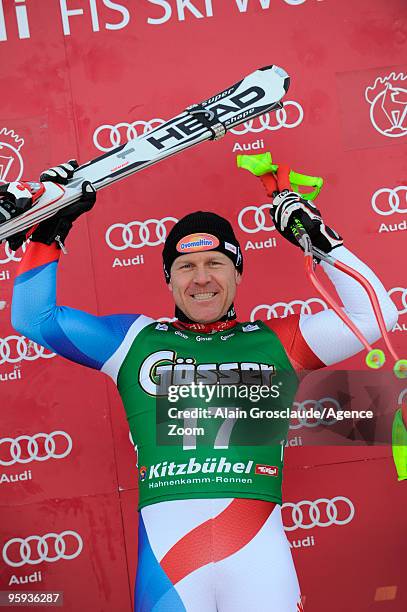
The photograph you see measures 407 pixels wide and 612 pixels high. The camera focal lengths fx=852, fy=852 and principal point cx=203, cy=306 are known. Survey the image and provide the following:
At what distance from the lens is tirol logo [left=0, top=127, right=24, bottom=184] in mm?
3148

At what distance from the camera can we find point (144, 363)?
7.89 ft

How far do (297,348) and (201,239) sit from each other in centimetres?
42

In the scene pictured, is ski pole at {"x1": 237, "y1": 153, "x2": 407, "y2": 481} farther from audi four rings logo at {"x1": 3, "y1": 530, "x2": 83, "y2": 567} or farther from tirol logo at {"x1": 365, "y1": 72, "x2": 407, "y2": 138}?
audi four rings logo at {"x1": 3, "y1": 530, "x2": 83, "y2": 567}

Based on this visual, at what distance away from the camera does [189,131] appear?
2.56m

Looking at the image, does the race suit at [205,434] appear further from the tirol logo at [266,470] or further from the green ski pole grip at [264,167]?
the green ski pole grip at [264,167]

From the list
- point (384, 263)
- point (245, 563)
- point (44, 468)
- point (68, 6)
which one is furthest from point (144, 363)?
point (68, 6)

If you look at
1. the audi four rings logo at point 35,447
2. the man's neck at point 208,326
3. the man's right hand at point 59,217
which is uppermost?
the man's right hand at point 59,217

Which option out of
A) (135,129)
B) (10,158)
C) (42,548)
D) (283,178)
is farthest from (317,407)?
(10,158)

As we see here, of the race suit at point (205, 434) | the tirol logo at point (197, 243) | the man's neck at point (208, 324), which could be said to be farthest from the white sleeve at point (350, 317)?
the tirol logo at point (197, 243)

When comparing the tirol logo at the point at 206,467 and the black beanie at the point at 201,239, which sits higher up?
the black beanie at the point at 201,239

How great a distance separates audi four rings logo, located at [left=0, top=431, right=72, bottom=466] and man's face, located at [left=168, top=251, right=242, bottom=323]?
2.91 ft

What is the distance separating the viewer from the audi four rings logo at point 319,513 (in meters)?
3.07

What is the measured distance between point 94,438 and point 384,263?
124 cm

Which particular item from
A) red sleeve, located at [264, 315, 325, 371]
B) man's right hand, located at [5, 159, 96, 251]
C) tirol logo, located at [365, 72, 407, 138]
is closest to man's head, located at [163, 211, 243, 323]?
red sleeve, located at [264, 315, 325, 371]
